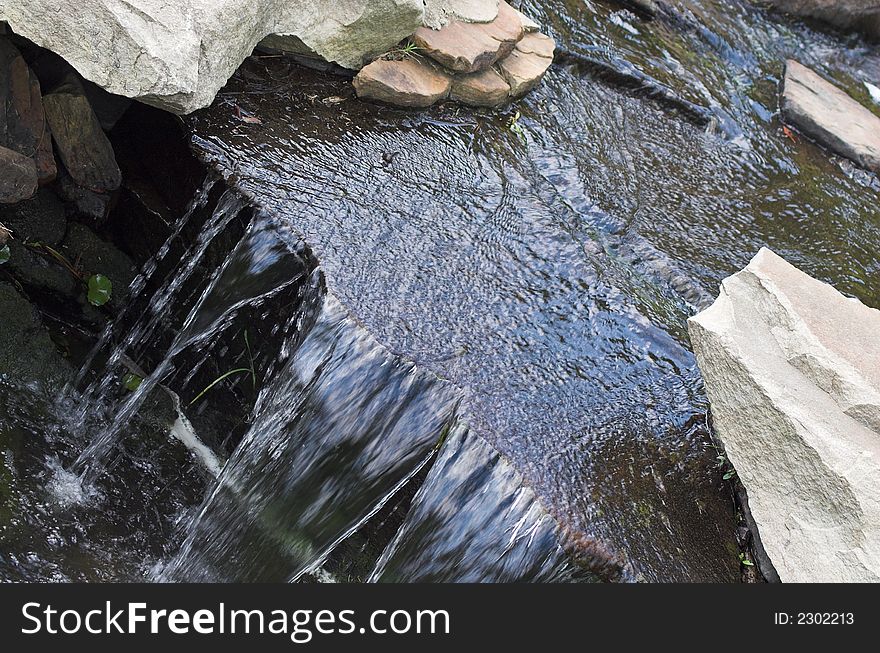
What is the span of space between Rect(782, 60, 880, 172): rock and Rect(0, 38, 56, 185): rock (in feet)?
14.7

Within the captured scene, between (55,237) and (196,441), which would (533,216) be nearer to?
(196,441)

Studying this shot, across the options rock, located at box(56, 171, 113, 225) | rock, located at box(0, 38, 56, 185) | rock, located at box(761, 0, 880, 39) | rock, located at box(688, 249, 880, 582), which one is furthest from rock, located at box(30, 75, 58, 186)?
rock, located at box(761, 0, 880, 39)

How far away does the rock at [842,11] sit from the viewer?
7008 millimetres

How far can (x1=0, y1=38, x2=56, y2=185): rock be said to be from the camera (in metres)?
3.72

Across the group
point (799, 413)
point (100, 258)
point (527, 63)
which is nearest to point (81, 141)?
point (100, 258)

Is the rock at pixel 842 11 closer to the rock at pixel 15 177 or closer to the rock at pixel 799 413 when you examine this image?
the rock at pixel 799 413

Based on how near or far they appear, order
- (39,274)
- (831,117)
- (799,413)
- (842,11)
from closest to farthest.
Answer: (799,413) → (39,274) → (831,117) → (842,11)

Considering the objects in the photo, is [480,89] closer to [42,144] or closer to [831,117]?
[42,144]

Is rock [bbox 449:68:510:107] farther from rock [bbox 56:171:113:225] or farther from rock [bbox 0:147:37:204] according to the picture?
rock [bbox 0:147:37:204]

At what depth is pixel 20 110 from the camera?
377 cm

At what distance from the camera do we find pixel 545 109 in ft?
16.2

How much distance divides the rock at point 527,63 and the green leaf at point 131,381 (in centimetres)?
246

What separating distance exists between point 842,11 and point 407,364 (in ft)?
19.0

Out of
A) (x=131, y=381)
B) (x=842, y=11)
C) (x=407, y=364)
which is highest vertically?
(x=842, y=11)
